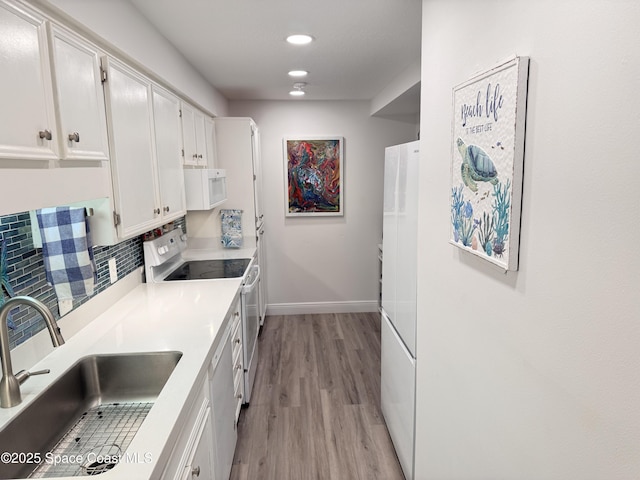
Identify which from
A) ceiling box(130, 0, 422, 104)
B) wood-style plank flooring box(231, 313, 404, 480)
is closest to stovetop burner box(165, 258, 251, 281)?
wood-style plank flooring box(231, 313, 404, 480)

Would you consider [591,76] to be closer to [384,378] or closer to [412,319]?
[412,319]

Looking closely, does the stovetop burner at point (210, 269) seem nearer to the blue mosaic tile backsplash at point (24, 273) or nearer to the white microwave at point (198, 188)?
the white microwave at point (198, 188)

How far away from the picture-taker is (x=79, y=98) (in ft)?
4.72

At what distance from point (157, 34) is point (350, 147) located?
278 centimetres

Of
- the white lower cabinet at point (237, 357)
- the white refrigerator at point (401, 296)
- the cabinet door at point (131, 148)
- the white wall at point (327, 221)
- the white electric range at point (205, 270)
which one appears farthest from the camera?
the white wall at point (327, 221)

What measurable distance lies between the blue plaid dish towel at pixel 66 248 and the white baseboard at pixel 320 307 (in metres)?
3.32

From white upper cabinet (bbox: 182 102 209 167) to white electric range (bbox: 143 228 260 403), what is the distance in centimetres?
57

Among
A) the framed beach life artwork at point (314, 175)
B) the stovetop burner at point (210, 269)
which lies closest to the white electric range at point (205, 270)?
the stovetop burner at point (210, 269)

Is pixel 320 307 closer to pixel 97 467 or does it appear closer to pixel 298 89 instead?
pixel 298 89

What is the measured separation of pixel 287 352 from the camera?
3920 millimetres

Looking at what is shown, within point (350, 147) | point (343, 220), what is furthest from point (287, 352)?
point (350, 147)

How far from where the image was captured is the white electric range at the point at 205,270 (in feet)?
8.77

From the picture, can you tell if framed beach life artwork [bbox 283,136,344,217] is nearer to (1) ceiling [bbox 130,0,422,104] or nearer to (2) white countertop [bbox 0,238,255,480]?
(1) ceiling [bbox 130,0,422,104]

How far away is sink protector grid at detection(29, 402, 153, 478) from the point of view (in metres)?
1.25
